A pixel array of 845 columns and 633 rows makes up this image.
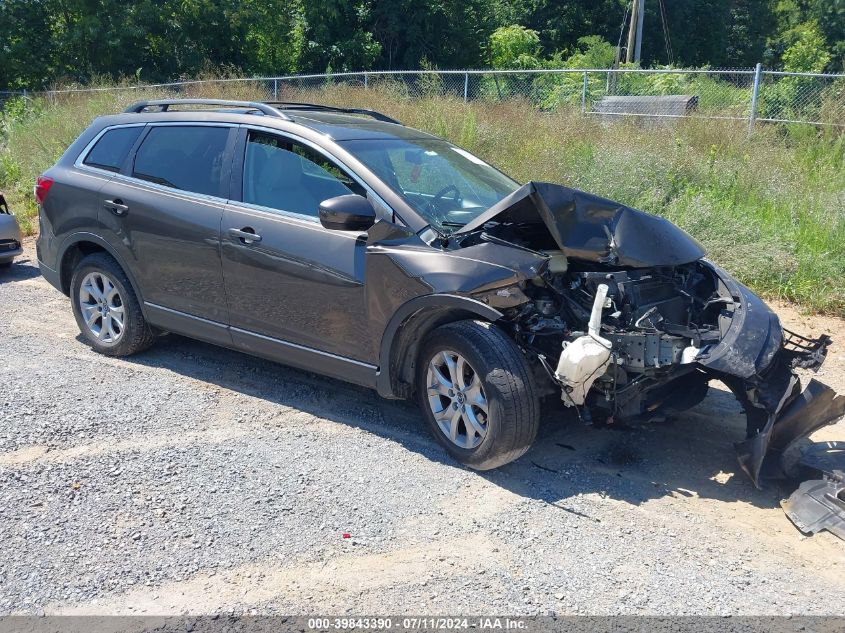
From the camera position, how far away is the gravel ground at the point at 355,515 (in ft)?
11.0

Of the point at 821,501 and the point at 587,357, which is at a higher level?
the point at 587,357

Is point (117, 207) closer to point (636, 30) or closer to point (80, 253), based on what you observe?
point (80, 253)

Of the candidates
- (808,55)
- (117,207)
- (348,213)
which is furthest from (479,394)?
(808,55)

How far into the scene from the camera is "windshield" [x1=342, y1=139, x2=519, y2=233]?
475cm

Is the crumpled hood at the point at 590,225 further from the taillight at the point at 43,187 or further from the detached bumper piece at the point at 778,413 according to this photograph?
the taillight at the point at 43,187

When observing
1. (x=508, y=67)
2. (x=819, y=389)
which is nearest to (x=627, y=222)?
(x=819, y=389)

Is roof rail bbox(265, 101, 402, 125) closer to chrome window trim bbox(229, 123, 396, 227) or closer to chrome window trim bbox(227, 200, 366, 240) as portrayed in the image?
chrome window trim bbox(229, 123, 396, 227)

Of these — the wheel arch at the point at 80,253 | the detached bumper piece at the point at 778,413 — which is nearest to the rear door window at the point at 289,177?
the wheel arch at the point at 80,253

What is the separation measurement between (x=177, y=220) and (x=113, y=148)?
3.96 ft

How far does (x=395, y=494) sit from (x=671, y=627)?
156 cm

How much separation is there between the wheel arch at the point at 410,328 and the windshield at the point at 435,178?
0.47 metres

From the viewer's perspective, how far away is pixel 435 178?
5125 mm

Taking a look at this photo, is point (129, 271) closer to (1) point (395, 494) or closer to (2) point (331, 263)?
(2) point (331, 263)

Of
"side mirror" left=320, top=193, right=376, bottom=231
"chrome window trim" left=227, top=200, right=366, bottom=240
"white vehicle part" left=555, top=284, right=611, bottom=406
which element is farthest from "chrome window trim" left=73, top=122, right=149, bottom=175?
"white vehicle part" left=555, top=284, right=611, bottom=406
